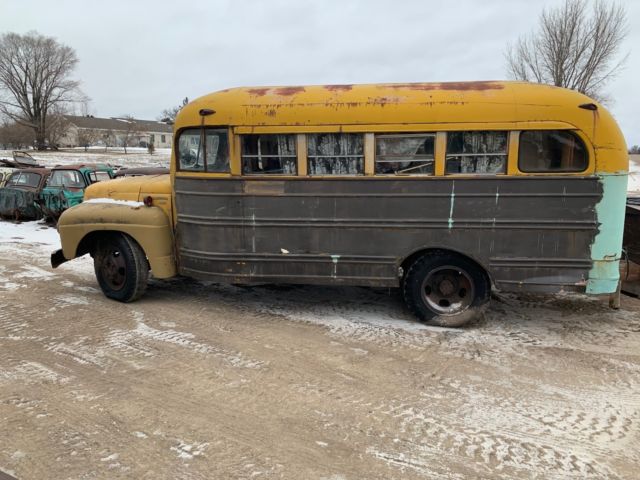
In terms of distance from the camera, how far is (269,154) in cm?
523

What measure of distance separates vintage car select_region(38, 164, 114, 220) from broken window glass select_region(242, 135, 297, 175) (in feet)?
28.4

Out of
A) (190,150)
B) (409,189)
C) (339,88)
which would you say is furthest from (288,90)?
(409,189)

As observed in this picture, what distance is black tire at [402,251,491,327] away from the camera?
202 inches

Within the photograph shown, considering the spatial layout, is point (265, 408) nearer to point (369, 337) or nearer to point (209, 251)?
point (369, 337)

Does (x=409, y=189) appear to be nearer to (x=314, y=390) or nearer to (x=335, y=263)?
(x=335, y=263)

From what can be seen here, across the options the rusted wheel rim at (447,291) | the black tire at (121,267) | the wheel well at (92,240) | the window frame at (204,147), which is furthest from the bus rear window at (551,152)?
the wheel well at (92,240)

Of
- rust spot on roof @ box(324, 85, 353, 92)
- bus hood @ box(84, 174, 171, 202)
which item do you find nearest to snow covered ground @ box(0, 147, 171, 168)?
bus hood @ box(84, 174, 171, 202)

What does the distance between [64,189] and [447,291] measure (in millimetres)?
10800

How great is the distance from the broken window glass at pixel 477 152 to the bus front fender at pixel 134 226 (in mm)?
3487

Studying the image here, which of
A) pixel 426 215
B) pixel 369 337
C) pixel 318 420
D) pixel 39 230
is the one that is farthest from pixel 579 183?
pixel 39 230

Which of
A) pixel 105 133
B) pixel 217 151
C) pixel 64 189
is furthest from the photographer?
pixel 105 133

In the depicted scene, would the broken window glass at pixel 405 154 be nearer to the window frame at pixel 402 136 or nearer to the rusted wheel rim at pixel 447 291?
the window frame at pixel 402 136

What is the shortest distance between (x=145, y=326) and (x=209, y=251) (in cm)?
110

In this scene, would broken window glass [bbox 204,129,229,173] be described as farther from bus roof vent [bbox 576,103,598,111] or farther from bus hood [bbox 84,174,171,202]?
bus roof vent [bbox 576,103,598,111]
